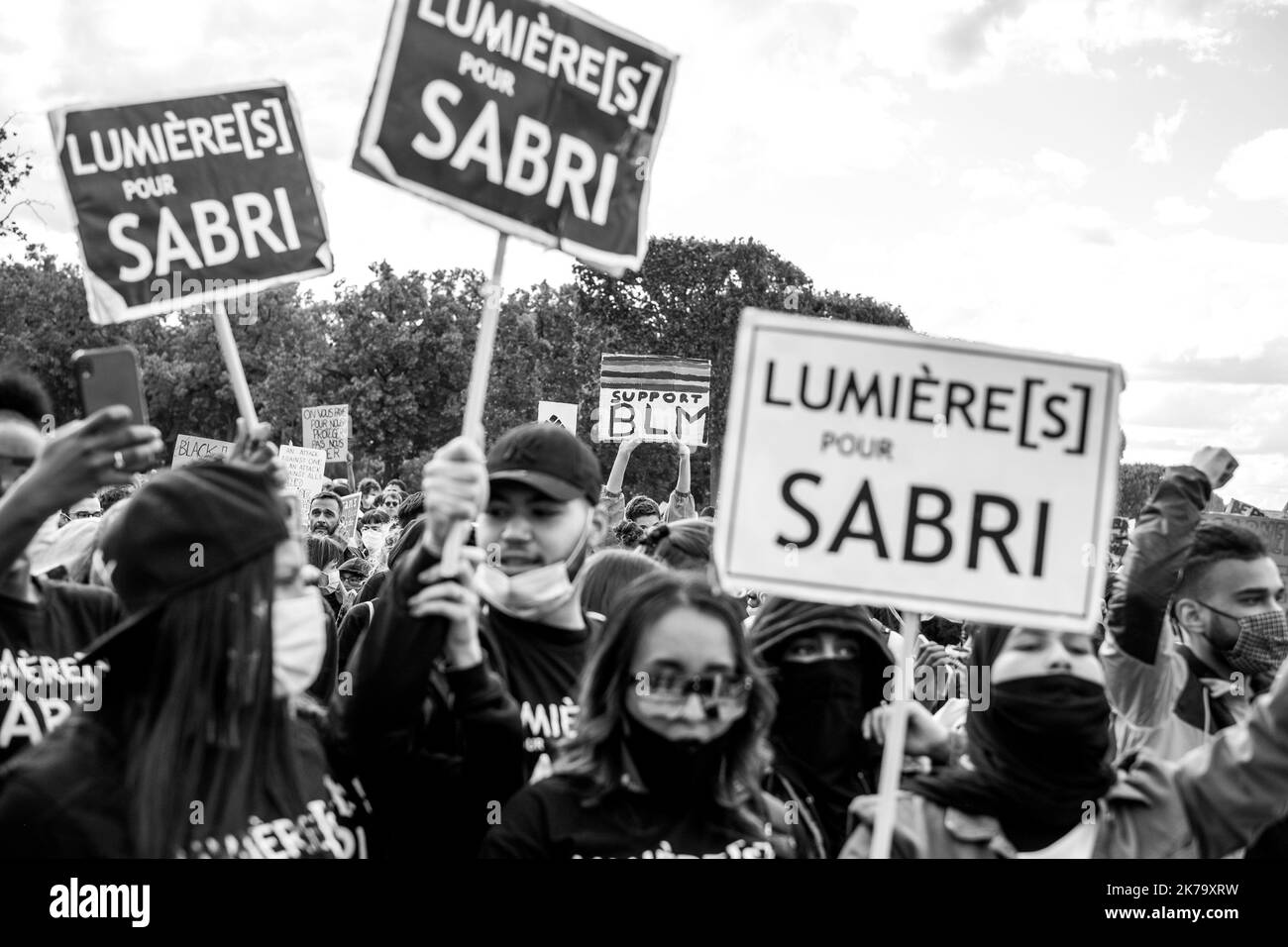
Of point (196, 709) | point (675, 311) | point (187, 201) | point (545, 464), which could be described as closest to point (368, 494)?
point (187, 201)

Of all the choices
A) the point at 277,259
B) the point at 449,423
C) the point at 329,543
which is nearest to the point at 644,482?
the point at 449,423

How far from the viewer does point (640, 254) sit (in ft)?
11.4

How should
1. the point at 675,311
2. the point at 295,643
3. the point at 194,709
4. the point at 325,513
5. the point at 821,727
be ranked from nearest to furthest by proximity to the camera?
the point at 194,709 < the point at 295,643 < the point at 821,727 < the point at 325,513 < the point at 675,311

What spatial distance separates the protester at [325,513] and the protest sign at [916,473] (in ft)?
20.4

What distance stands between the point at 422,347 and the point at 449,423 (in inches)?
99.3

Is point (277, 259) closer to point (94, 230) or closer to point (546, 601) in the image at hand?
point (94, 230)

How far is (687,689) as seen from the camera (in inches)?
110

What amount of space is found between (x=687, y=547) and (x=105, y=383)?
2.50m

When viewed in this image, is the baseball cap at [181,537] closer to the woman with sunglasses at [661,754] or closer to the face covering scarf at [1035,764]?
the woman with sunglasses at [661,754]

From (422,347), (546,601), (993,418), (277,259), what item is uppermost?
(422,347)

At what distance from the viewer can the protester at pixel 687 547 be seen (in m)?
4.89

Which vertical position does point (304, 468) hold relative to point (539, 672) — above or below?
above

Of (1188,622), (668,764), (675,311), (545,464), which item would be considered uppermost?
(675,311)

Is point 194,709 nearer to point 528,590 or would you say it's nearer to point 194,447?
point 528,590
